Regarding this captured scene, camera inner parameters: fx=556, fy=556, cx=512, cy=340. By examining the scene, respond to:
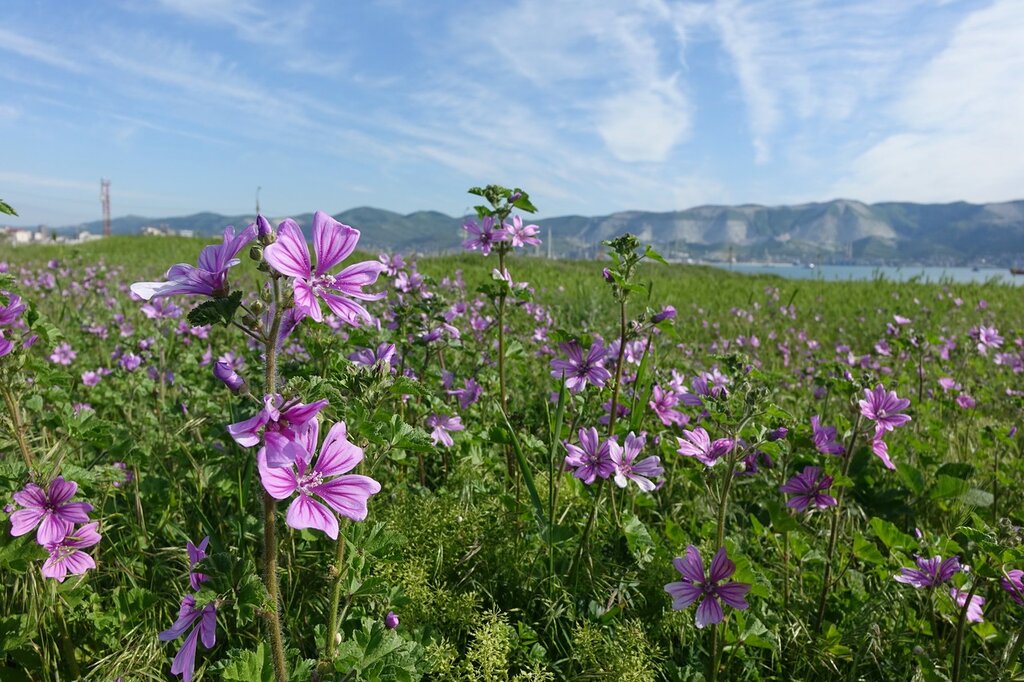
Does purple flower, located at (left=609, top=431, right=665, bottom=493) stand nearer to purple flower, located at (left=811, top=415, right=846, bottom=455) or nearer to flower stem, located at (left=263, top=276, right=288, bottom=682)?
purple flower, located at (left=811, top=415, right=846, bottom=455)

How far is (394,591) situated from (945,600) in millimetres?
2113

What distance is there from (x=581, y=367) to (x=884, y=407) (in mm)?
1375

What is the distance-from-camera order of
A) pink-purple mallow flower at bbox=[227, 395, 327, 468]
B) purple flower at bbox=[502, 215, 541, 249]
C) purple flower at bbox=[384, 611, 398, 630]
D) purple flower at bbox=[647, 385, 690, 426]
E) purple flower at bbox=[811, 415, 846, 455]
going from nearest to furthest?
pink-purple mallow flower at bbox=[227, 395, 327, 468] < purple flower at bbox=[384, 611, 398, 630] < purple flower at bbox=[811, 415, 846, 455] < purple flower at bbox=[647, 385, 690, 426] < purple flower at bbox=[502, 215, 541, 249]

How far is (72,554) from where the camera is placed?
72.8 inches

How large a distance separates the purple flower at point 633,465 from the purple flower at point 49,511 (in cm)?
187

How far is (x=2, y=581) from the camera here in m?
2.18

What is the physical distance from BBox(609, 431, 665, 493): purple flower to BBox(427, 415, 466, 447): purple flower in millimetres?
925

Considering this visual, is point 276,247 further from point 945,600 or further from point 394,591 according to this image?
point 945,600

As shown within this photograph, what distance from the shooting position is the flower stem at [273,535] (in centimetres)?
116

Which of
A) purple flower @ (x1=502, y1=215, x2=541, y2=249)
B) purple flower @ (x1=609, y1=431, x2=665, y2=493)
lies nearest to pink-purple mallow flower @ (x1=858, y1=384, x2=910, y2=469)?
purple flower @ (x1=609, y1=431, x2=665, y2=493)

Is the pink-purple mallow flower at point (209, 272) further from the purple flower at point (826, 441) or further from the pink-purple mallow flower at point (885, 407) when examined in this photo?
the purple flower at point (826, 441)

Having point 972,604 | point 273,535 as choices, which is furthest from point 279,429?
point 972,604

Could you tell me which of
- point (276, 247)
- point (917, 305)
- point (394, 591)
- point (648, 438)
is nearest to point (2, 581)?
point (394, 591)

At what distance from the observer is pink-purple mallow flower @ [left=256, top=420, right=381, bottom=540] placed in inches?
45.6
